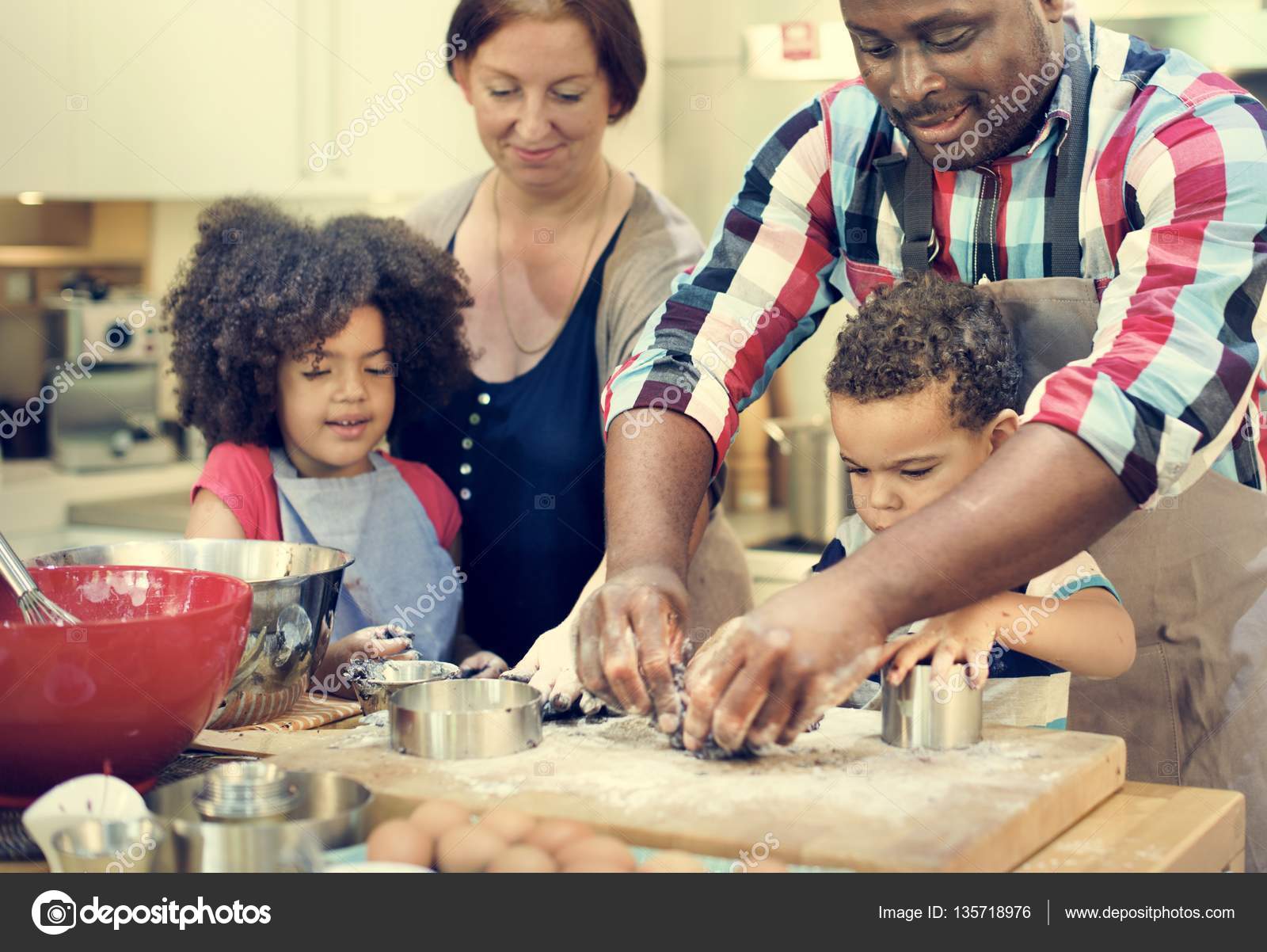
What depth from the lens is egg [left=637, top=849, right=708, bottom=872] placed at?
0.83 m

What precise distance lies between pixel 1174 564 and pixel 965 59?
0.51 meters

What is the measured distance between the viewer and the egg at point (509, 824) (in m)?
0.88

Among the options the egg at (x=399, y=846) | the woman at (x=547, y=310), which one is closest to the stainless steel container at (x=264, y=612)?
the egg at (x=399, y=846)

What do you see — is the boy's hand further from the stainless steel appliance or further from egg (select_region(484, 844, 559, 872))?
the stainless steel appliance

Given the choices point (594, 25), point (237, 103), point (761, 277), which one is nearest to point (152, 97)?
point (237, 103)

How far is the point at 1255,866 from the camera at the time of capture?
49.7 inches

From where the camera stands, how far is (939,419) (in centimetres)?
131

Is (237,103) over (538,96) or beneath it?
over

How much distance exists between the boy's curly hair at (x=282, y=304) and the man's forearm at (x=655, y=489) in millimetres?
604

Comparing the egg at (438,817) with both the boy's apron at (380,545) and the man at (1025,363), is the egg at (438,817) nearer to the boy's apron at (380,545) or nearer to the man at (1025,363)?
the man at (1025,363)

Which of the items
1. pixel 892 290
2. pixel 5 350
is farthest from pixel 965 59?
pixel 5 350

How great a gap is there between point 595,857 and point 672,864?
47 mm

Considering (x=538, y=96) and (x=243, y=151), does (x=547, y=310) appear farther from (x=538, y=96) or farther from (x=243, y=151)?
(x=243, y=151)
